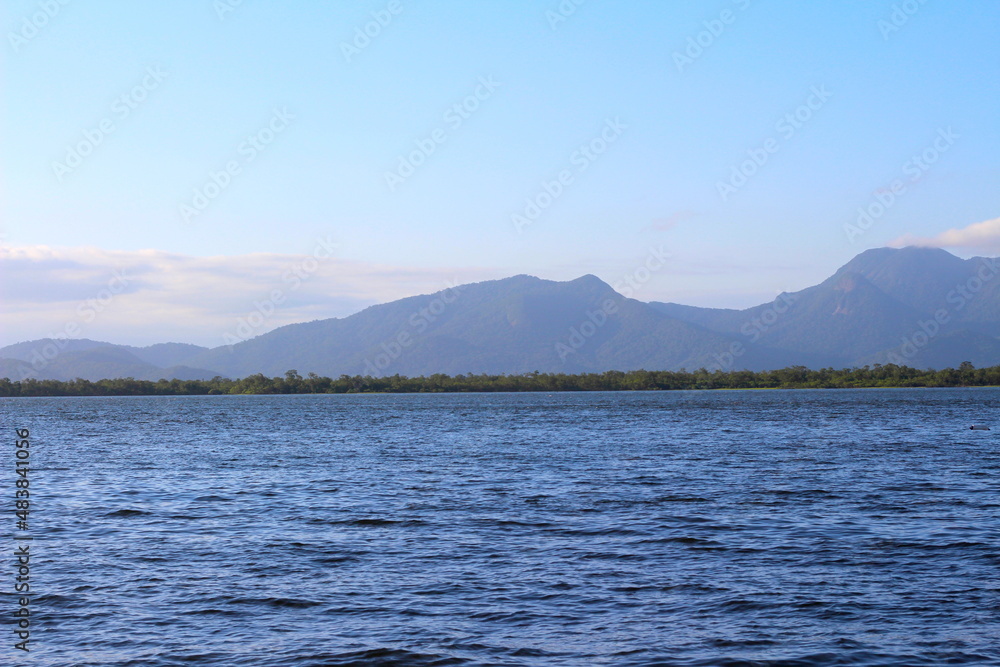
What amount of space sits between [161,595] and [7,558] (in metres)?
8.18

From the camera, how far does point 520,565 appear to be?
82.2 ft

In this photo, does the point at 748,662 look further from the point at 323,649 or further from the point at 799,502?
the point at 799,502

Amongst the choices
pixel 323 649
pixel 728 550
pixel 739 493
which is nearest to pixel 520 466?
pixel 739 493

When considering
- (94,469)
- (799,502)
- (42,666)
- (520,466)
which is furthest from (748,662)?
(94,469)

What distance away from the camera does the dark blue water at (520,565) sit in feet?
59.6

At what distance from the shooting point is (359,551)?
2766 centimetres

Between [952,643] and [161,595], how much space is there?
18272mm

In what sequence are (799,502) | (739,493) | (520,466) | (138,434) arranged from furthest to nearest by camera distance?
(138,434)
(520,466)
(739,493)
(799,502)

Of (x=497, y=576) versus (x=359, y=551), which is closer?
(x=497, y=576)

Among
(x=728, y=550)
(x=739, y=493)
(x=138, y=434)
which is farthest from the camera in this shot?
(x=138, y=434)

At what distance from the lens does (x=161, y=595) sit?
2241cm

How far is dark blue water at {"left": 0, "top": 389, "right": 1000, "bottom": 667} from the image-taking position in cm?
1817

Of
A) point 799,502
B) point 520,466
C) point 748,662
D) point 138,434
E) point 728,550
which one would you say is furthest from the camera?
point 138,434

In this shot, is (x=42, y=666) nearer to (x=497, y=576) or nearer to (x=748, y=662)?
(x=497, y=576)
